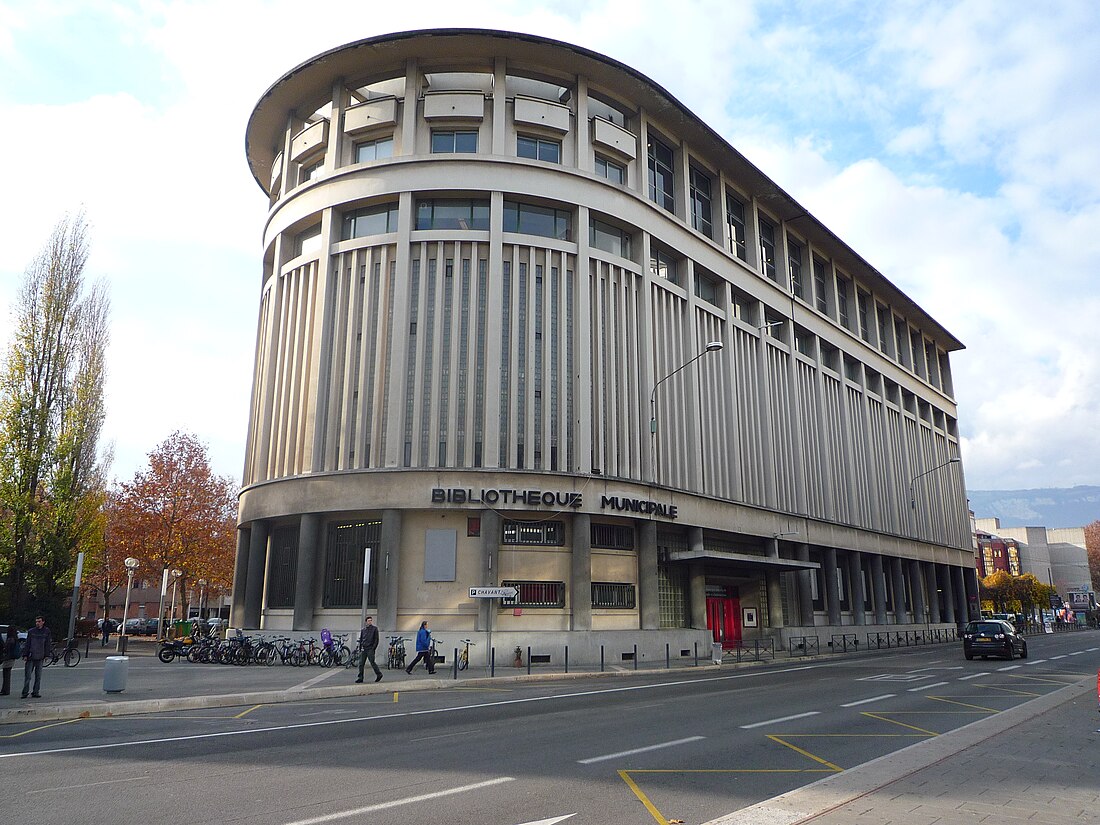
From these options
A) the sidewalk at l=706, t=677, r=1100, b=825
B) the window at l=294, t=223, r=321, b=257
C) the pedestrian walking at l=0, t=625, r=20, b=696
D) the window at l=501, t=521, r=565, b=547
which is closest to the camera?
the sidewalk at l=706, t=677, r=1100, b=825

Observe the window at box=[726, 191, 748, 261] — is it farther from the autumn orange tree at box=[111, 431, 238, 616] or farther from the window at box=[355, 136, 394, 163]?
the autumn orange tree at box=[111, 431, 238, 616]

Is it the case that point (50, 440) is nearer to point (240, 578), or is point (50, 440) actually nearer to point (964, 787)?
point (240, 578)

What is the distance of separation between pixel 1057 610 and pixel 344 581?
3653 inches

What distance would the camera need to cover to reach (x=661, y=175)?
133ft

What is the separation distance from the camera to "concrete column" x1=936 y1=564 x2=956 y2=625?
6488 centimetres

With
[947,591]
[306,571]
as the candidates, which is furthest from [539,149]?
[947,591]

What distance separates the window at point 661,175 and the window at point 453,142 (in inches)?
398

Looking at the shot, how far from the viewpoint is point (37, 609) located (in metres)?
34.8

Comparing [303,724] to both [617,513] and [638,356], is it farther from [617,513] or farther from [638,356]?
[638,356]

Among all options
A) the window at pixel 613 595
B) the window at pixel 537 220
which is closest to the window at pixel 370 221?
the window at pixel 537 220

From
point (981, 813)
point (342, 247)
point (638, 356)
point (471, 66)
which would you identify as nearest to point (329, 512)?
point (342, 247)

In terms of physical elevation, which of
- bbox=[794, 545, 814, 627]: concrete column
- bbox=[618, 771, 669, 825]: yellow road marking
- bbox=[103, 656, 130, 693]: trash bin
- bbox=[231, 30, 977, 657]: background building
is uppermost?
bbox=[231, 30, 977, 657]: background building

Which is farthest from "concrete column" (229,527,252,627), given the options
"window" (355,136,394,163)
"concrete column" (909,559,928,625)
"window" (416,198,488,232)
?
"concrete column" (909,559,928,625)

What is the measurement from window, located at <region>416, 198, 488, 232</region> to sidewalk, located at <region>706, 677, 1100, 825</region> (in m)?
27.2
